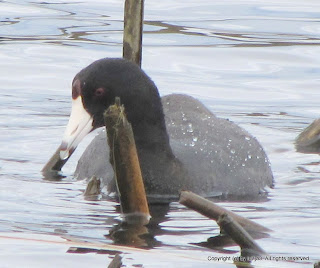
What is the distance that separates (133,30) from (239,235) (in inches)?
135

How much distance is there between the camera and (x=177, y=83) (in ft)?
33.7

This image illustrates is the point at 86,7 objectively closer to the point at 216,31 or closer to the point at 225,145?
the point at 216,31

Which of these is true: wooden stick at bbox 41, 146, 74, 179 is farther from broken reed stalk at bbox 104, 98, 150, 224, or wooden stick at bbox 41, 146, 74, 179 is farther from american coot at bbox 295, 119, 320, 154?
american coot at bbox 295, 119, 320, 154

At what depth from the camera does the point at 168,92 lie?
32.7 feet

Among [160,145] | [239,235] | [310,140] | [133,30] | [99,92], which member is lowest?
[310,140]

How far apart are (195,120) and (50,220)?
1.66 metres

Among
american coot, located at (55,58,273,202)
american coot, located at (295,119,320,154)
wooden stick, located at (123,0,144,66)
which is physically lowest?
american coot, located at (295,119,320,154)

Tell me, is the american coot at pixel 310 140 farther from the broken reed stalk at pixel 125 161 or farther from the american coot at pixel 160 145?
the broken reed stalk at pixel 125 161

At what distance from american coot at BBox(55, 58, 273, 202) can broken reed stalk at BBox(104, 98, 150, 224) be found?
0.64 meters

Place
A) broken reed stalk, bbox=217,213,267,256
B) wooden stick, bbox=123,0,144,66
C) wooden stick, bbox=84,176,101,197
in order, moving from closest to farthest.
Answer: broken reed stalk, bbox=217,213,267,256 → wooden stick, bbox=84,176,101,197 → wooden stick, bbox=123,0,144,66

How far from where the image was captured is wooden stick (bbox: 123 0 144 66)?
7.82 metres

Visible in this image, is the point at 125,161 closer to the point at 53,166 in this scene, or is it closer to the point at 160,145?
the point at 160,145

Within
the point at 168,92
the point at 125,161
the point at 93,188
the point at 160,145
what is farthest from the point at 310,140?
the point at 125,161

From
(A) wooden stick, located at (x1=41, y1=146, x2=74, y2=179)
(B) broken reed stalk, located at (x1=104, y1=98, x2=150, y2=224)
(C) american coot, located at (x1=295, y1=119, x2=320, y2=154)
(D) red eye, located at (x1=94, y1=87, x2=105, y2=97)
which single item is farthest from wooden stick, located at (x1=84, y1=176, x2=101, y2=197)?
(C) american coot, located at (x1=295, y1=119, x2=320, y2=154)
